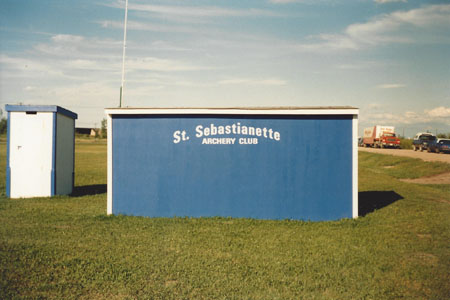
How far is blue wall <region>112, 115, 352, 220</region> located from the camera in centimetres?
911

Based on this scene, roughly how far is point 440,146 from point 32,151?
34.9 m

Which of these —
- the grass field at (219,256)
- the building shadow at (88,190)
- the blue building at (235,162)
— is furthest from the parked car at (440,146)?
the building shadow at (88,190)

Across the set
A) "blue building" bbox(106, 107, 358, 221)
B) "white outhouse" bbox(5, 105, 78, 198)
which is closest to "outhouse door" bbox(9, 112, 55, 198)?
"white outhouse" bbox(5, 105, 78, 198)

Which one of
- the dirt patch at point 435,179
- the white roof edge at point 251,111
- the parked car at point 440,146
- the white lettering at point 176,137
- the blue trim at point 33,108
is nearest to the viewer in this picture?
the white roof edge at point 251,111

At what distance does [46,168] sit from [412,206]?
11735 mm

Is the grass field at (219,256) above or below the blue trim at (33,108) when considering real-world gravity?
below

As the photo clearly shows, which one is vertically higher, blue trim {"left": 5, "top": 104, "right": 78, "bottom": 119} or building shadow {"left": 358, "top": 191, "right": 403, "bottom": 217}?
blue trim {"left": 5, "top": 104, "right": 78, "bottom": 119}

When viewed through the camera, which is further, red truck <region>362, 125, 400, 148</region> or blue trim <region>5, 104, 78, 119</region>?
red truck <region>362, 125, 400, 148</region>

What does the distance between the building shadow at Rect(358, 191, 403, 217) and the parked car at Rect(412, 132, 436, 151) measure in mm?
26985

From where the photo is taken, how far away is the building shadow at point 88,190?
13.6 m

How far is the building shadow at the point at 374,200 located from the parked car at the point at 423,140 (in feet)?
88.5

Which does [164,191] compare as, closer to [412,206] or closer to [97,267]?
[97,267]

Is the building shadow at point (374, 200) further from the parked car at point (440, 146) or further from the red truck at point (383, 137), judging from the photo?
the red truck at point (383, 137)

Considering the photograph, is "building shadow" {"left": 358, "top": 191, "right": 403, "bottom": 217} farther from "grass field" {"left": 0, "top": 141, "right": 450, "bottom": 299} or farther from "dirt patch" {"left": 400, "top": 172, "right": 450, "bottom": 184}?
Result: "dirt patch" {"left": 400, "top": 172, "right": 450, "bottom": 184}
